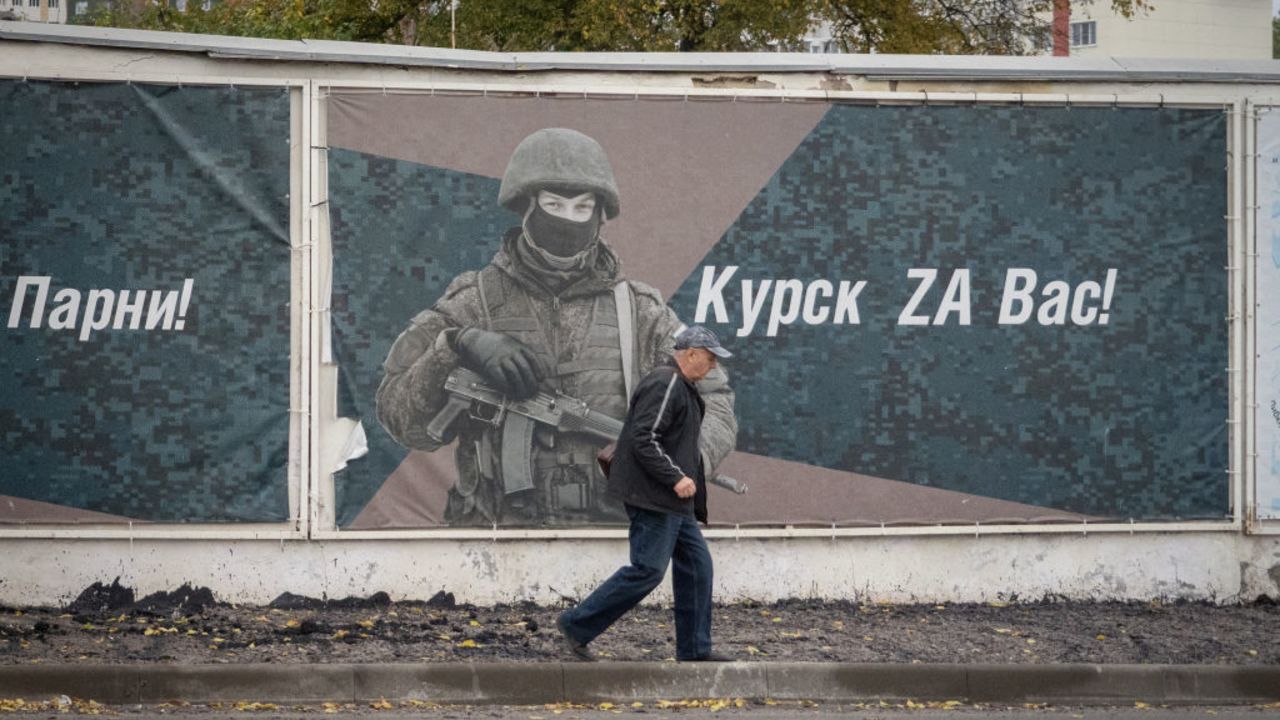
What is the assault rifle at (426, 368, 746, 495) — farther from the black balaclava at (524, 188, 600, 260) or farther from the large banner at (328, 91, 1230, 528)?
the black balaclava at (524, 188, 600, 260)

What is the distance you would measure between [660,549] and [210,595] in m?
3.23

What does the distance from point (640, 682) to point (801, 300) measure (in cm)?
313

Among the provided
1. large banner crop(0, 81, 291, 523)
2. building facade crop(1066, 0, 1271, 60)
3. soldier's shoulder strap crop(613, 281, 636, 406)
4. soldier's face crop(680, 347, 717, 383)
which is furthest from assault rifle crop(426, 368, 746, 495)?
building facade crop(1066, 0, 1271, 60)

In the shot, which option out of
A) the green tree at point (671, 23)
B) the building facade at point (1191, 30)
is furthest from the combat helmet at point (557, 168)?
the building facade at point (1191, 30)

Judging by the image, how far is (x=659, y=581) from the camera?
27.9 ft

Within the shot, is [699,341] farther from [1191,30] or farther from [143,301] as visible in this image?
[1191,30]

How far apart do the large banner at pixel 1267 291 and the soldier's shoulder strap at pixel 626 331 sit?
4174 millimetres

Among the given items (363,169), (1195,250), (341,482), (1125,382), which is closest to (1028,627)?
(1125,382)

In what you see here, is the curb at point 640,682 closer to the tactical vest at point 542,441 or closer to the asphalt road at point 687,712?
the asphalt road at point 687,712

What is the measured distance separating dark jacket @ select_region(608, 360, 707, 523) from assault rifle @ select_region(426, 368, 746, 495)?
1602 millimetres

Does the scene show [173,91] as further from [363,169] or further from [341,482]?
[341,482]

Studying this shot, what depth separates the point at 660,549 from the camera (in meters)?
8.48

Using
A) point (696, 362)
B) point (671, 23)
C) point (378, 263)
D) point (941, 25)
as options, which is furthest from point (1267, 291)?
point (941, 25)

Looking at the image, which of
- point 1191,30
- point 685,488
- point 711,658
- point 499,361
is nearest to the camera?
point 685,488
